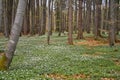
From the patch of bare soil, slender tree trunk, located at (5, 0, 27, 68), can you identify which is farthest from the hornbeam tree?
the patch of bare soil

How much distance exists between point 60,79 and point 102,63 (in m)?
6.57

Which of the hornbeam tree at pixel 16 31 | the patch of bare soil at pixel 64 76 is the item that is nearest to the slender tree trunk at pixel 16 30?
the hornbeam tree at pixel 16 31

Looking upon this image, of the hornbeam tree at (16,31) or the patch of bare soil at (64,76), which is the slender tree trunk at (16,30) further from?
the patch of bare soil at (64,76)

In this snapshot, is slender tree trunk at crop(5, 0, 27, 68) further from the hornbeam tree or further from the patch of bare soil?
the patch of bare soil

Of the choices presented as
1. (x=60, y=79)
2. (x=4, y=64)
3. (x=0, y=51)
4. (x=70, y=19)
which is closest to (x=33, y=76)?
(x=60, y=79)

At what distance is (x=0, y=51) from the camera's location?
25281mm

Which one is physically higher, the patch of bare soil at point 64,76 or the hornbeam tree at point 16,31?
the hornbeam tree at point 16,31

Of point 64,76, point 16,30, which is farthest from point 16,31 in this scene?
point 64,76

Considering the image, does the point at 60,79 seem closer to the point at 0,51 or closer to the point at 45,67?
the point at 45,67

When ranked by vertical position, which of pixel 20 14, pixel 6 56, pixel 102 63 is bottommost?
pixel 102 63

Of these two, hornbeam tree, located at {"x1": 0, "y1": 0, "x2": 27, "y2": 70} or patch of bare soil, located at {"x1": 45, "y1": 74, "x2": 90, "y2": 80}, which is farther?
hornbeam tree, located at {"x1": 0, "y1": 0, "x2": 27, "y2": 70}

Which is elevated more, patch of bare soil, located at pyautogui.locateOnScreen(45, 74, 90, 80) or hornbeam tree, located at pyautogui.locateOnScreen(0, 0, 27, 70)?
hornbeam tree, located at pyautogui.locateOnScreen(0, 0, 27, 70)

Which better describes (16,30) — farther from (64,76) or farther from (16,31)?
(64,76)

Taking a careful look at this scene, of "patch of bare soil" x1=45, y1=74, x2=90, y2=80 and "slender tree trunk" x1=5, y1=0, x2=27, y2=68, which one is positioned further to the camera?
"slender tree trunk" x1=5, y1=0, x2=27, y2=68
